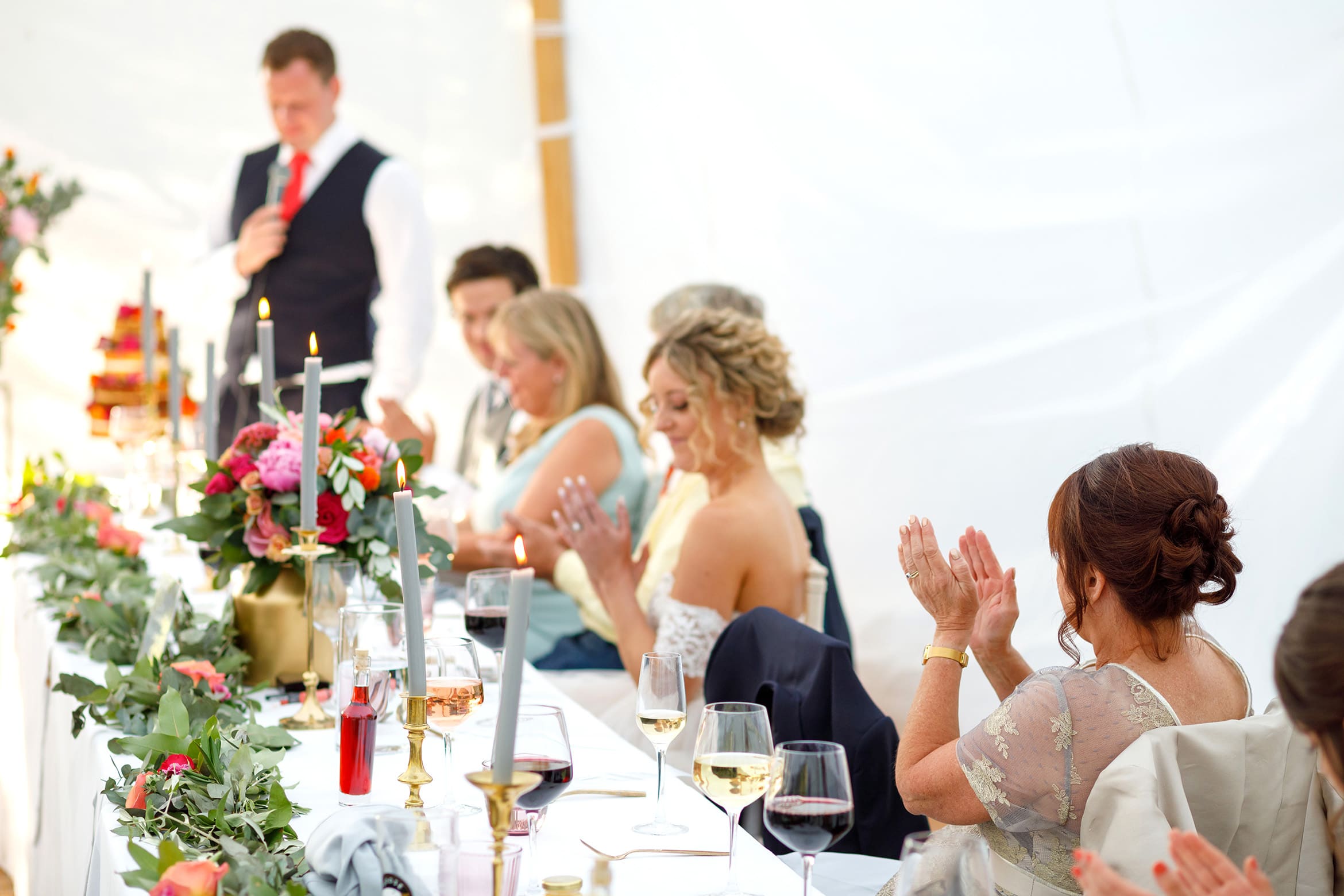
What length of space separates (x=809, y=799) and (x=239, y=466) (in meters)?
1.05

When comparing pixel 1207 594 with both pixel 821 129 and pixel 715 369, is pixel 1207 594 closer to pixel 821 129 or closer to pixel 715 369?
pixel 715 369

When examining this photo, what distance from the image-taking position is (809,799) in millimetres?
940

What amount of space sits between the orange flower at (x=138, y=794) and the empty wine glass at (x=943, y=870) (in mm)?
707

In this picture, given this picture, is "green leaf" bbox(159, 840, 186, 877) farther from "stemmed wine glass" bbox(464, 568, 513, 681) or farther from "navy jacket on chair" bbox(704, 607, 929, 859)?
"navy jacket on chair" bbox(704, 607, 929, 859)

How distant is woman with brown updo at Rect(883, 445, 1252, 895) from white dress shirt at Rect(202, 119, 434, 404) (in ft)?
9.19

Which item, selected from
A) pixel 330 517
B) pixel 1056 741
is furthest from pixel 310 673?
pixel 1056 741

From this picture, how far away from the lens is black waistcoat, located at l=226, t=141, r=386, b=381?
3.82 metres

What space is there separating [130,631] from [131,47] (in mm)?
3998

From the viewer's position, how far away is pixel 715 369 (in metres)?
2.30

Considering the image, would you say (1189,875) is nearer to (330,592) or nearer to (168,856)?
(168,856)

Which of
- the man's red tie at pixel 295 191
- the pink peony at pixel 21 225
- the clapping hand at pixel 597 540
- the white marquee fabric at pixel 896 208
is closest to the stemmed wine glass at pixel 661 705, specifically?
the clapping hand at pixel 597 540

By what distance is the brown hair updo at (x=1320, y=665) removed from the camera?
874 mm

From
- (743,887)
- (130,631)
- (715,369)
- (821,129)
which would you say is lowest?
(743,887)

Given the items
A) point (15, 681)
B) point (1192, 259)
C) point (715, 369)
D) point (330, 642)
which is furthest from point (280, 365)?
point (1192, 259)
